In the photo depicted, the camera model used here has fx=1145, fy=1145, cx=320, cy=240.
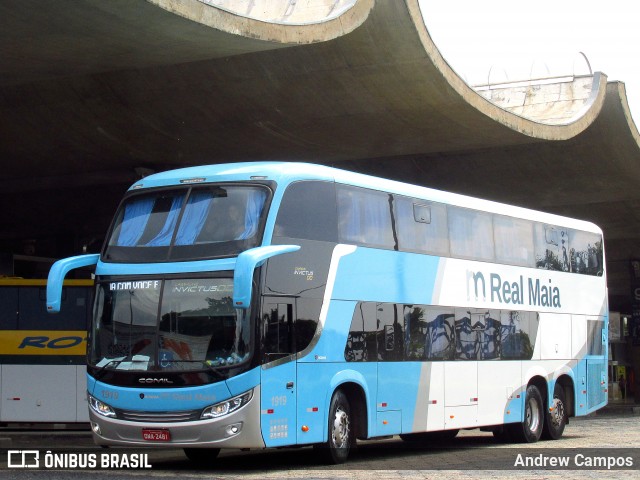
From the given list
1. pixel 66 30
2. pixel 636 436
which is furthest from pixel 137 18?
pixel 636 436

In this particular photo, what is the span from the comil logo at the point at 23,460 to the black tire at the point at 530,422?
790cm

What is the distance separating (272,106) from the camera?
A: 2592 cm

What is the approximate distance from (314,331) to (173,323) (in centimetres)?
182

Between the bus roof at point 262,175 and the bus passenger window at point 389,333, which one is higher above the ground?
the bus roof at point 262,175

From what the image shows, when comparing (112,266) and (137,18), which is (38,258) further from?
(112,266)

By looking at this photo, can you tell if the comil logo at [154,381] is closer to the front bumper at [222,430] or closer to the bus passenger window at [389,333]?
the front bumper at [222,430]

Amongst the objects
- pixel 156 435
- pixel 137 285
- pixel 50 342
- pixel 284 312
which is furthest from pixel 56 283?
pixel 50 342

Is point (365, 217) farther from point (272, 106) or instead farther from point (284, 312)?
point (272, 106)

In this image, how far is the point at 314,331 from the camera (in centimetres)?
1416

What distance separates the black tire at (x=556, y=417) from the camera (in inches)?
795

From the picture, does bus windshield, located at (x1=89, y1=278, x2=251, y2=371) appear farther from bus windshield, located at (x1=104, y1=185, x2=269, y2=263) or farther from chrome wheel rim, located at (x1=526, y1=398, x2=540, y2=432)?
chrome wheel rim, located at (x1=526, y1=398, x2=540, y2=432)

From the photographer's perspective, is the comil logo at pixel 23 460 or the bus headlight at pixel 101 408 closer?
the bus headlight at pixel 101 408

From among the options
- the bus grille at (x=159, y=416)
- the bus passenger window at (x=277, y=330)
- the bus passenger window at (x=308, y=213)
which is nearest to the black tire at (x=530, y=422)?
the bus passenger window at (x=308, y=213)

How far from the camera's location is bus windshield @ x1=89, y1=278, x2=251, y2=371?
13.2 metres
